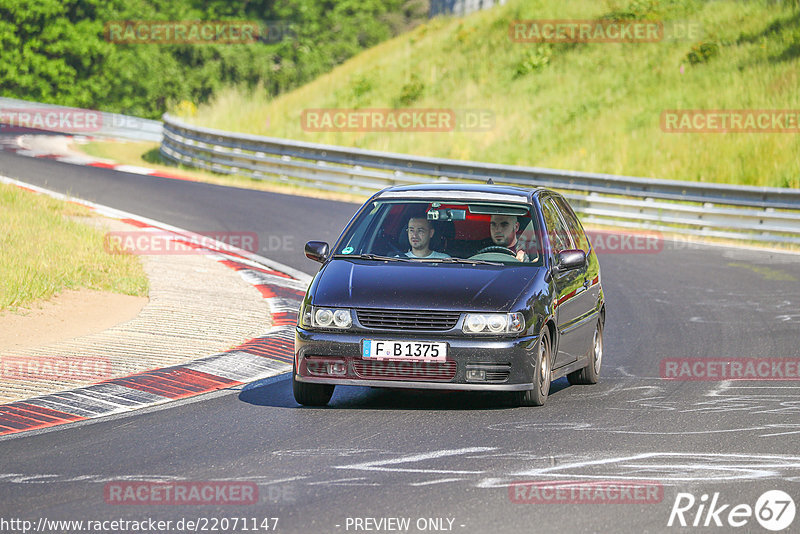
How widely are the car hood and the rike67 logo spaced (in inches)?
103

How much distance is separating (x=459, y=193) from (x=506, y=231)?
0.56 metres

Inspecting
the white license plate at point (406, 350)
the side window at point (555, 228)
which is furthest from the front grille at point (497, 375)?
the side window at point (555, 228)

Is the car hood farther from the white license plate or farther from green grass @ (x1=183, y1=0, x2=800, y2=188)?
green grass @ (x1=183, y1=0, x2=800, y2=188)

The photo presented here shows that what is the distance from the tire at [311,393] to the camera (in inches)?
353

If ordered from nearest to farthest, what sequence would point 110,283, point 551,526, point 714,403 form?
point 551,526 < point 714,403 < point 110,283

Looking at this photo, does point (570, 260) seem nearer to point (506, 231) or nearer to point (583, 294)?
point (506, 231)

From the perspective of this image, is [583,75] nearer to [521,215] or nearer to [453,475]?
[521,215]

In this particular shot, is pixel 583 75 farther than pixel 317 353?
Yes

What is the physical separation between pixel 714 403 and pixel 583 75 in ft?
97.0

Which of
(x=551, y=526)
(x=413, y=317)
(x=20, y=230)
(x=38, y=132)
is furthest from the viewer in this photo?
(x=38, y=132)

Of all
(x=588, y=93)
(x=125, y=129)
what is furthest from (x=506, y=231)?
(x=125, y=129)

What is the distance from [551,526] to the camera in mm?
5879

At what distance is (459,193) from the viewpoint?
33.2ft

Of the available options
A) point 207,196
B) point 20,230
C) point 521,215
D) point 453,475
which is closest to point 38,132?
point 207,196
